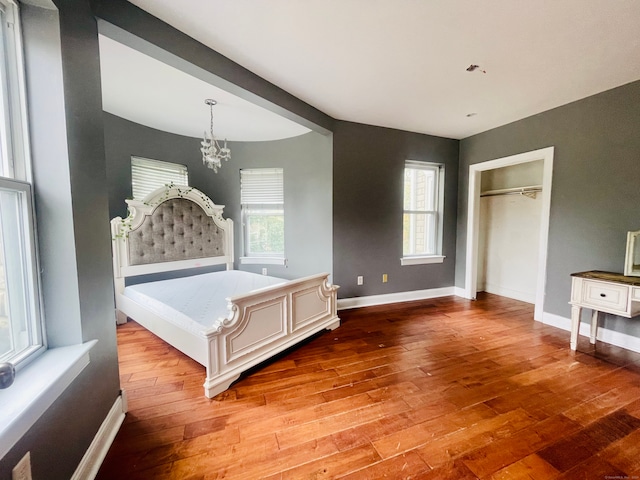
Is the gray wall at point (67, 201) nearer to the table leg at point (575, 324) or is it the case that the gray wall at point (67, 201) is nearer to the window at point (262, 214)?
the window at point (262, 214)

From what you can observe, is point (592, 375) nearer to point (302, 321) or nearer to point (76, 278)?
point (302, 321)

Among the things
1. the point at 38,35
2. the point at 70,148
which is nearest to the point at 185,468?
the point at 70,148

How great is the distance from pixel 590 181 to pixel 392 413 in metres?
3.09

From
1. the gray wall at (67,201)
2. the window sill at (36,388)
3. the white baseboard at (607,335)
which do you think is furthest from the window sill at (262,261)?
the white baseboard at (607,335)

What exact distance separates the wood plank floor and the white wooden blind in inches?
92.0

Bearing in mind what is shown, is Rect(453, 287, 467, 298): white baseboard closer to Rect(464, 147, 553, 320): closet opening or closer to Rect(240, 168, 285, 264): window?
Rect(464, 147, 553, 320): closet opening

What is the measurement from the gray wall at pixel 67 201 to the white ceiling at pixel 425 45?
650 millimetres

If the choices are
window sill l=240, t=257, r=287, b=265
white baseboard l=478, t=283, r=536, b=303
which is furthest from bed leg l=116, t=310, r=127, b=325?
white baseboard l=478, t=283, r=536, b=303

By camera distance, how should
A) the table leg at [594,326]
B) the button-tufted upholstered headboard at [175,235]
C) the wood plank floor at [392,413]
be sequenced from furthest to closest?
the button-tufted upholstered headboard at [175,235], the table leg at [594,326], the wood plank floor at [392,413]

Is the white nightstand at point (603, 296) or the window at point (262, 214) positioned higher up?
the window at point (262, 214)

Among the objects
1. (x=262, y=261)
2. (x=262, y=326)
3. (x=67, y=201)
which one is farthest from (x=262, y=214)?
(x=67, y=201)

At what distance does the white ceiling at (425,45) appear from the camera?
4.95 feet

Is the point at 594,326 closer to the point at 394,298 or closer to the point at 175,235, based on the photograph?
the point at 394,298

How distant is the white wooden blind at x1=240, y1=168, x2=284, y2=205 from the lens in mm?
3973
